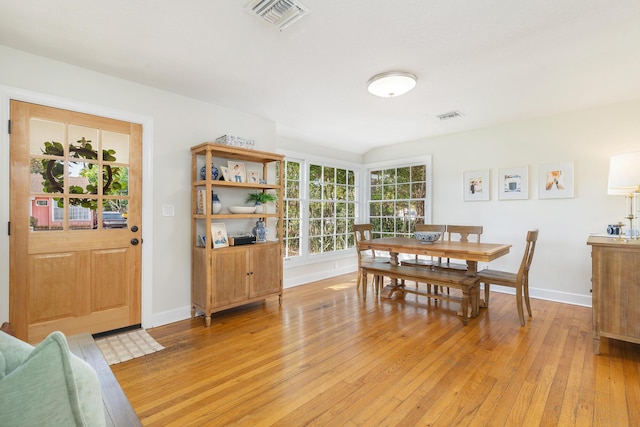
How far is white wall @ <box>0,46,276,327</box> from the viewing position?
2564 mm

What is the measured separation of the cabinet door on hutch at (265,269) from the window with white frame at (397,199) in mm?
2704

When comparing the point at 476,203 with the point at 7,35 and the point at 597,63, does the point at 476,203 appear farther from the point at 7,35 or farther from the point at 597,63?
the point at 7,35

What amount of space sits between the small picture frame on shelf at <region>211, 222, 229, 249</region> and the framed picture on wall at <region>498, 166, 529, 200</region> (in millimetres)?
3863

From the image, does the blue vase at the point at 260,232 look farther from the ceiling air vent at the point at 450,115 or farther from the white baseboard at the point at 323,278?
the ceiling air vent at the point at 450,115

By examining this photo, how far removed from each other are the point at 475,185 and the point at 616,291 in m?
2.40

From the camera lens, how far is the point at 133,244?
297 centimetres

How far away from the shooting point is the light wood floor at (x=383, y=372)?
1.75 metres

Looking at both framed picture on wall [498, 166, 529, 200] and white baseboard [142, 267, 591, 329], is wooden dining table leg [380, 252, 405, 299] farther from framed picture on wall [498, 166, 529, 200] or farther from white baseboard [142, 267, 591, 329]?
framed picture on wall [498, 166, 529, 200]

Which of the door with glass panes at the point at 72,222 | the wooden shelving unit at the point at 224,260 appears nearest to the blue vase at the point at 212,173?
the wooden shelving unit at the point at 224,260

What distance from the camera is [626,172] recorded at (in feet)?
8.75

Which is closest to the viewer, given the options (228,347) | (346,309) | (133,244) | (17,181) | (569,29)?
(569,29)

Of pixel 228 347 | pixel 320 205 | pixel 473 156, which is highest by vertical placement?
pixel 473 156

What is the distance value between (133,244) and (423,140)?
454cm

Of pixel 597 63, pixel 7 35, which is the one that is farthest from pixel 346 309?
pixel 7 35
